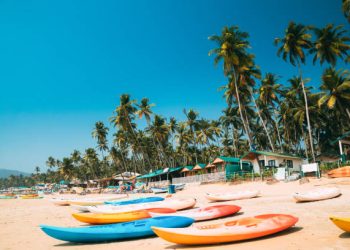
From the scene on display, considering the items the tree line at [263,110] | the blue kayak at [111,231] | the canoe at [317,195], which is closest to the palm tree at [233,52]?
the tree line at [263,110]

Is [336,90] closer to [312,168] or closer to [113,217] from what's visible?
[312,168]

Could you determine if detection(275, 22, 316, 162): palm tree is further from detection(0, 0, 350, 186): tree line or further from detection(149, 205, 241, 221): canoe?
detection(149, 205, 241, 221): canoe

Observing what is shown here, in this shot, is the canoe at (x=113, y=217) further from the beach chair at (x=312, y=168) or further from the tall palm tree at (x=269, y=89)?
the tall palm tree at (x=269, y=89)

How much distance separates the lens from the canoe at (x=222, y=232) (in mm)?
6383

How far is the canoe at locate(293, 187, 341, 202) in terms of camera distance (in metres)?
12.4

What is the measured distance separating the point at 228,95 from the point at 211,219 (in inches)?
1250

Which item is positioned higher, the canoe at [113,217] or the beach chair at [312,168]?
the beach chair at [312,168]

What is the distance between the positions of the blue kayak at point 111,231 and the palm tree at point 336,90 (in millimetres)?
29971

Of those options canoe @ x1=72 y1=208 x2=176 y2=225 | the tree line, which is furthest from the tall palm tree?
canoe @ x1=72 y1=208 x2=176 y2=225

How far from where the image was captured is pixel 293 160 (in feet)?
107

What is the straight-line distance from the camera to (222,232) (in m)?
6.48

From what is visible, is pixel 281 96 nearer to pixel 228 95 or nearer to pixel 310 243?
pixel 228 95

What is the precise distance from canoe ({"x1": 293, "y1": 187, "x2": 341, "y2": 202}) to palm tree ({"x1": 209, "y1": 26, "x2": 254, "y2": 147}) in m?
19.7

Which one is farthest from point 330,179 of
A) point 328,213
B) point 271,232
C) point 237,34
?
point 237,34
